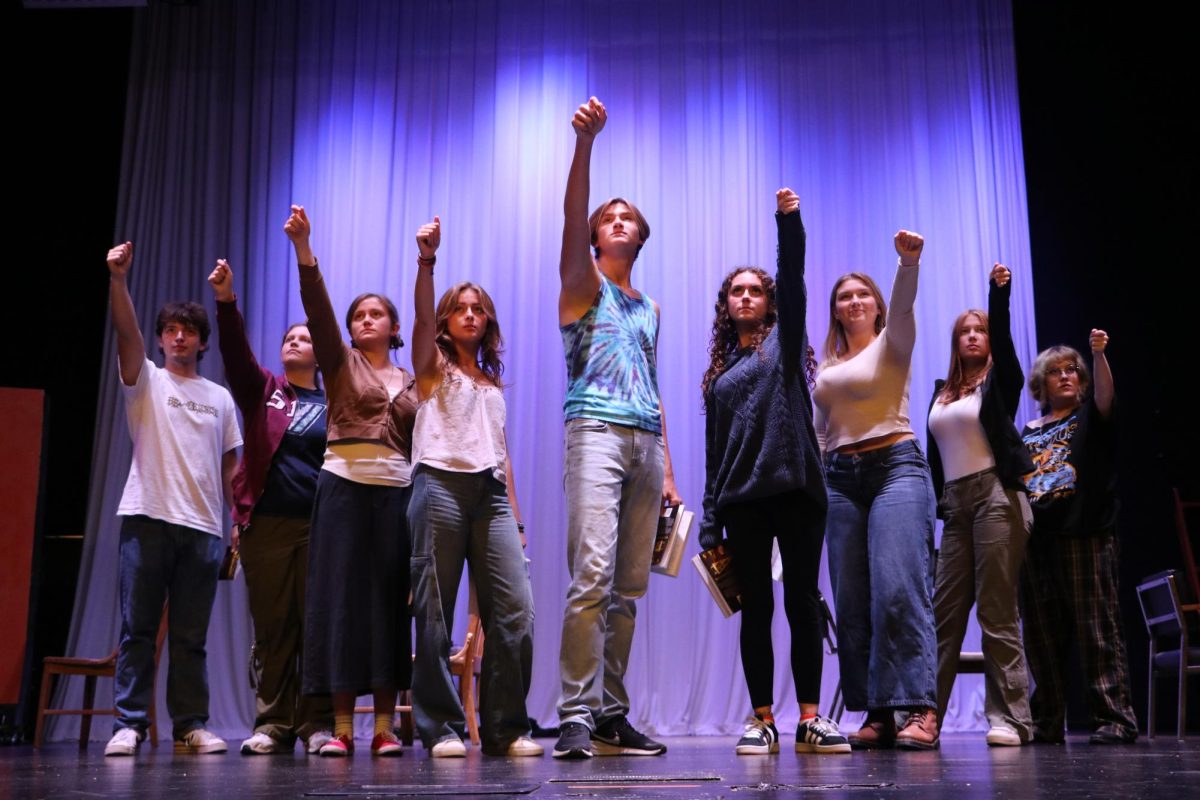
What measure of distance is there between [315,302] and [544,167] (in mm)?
3045

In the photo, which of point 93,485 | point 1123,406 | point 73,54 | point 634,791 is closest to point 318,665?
point 634,791

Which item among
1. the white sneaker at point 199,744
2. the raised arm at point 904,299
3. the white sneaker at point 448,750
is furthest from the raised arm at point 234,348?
the raised arm at point 904,299

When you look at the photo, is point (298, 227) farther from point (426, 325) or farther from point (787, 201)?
point (787, 201)

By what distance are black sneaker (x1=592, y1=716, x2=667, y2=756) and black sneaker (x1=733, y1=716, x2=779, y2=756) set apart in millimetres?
188

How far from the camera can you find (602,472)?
106 inches

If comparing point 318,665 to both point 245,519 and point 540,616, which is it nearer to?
point 245,519

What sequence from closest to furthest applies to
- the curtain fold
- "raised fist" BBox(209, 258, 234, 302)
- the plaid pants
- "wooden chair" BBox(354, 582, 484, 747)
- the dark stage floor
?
the dark stage floor, "raised fist" BBox(209, 258, 234, 302), the plaid pants, "wooden chair" BBox(354, 582, 484, 747), the curtain fold

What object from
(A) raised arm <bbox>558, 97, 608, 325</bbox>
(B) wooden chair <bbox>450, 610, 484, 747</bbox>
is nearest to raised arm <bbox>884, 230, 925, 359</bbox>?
Answer: (A) raised arm <bbox>558, 97, 608, 325</bbox>

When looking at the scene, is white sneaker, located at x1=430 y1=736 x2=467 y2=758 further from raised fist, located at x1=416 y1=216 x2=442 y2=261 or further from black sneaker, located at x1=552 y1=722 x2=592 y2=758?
raised fist, located at x1=416 y1=216 x2=442 y2=261

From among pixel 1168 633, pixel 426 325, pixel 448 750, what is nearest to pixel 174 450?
pixel 426 325

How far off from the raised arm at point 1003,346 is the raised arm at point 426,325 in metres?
1.58

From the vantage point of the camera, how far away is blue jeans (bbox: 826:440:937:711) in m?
2.90

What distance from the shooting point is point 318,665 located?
2922mm

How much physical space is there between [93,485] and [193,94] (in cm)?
211
